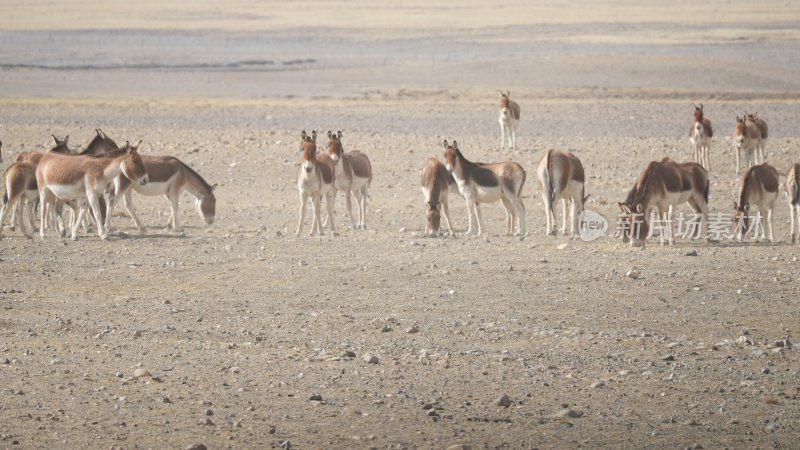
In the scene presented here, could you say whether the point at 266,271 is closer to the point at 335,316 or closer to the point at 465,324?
the point at 335,316

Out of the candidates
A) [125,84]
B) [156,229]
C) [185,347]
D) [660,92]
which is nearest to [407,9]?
[125,84]

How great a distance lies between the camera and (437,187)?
19.1 meters

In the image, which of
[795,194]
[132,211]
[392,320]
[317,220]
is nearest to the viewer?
[392,320]

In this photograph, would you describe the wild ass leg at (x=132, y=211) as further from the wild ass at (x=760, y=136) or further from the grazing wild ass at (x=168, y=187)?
the wild ass at (x=760, y=136)

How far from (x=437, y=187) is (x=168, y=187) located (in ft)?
12.8

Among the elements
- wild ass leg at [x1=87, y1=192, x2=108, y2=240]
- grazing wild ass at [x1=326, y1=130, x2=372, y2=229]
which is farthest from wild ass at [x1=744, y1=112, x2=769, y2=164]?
wild ass leg at [x1=87, y1=192, x2=108, y2=240]

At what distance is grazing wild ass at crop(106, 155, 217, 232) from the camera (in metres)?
19.0

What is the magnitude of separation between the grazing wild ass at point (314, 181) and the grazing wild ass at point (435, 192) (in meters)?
1.34

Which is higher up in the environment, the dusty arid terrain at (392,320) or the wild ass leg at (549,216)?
the wild ass leg at (549,216)

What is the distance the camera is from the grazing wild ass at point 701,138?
25906 mm

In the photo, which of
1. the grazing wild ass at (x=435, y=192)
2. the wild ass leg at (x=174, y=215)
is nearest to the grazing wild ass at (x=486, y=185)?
the grazing wild ass at (x=435, y=192)

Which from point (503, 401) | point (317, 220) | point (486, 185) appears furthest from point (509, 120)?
point (503, 401)

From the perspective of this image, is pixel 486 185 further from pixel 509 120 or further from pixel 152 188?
pixel 509 120

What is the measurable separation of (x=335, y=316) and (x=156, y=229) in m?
7.07
